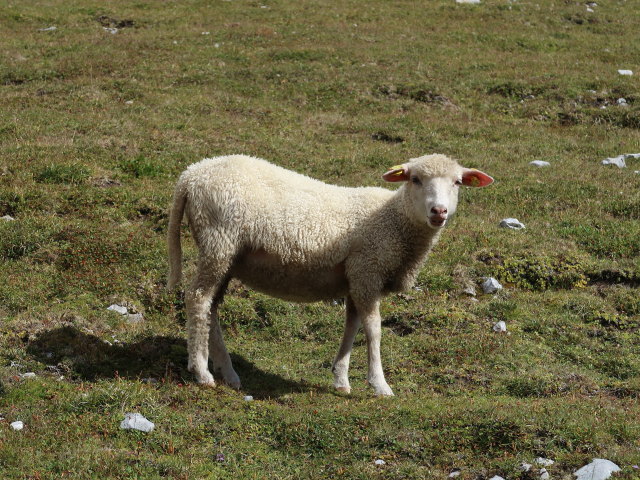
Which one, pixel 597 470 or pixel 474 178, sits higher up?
pixel 474 178

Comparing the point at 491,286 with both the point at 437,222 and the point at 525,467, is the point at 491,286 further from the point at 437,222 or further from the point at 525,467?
the point at 525,467

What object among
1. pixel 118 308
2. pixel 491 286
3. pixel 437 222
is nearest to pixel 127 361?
pixel 118 308

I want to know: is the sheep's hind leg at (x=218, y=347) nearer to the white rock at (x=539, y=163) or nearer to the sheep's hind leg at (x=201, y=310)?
→ the sheep's hind leg at (x=201, y=310)

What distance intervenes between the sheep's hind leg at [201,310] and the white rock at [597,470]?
470 cm

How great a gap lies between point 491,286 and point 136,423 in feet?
24.1

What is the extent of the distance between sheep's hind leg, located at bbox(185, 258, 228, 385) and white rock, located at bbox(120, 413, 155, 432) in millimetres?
1843

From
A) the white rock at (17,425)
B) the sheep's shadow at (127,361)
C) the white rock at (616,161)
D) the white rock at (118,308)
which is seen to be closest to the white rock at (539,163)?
the white rock at (616,161)

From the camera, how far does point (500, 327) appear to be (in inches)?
489

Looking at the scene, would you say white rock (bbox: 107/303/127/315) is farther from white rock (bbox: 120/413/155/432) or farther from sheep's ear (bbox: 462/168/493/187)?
sheep's ear (bbox: 462/168/493/187)

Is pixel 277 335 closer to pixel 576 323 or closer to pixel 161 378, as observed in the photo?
pixel 161 378

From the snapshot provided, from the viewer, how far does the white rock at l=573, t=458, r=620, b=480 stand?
727cm

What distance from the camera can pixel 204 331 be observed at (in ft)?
33.5

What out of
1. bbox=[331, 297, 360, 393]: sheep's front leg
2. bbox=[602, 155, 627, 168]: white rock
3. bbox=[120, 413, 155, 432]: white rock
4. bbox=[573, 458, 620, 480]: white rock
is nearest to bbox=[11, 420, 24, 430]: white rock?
bbox=[120, 413, 155, 432]: white rock

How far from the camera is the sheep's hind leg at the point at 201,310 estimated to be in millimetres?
10156
